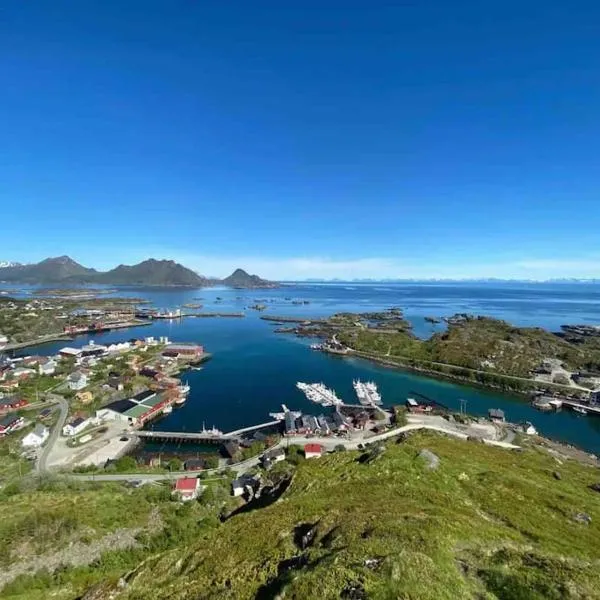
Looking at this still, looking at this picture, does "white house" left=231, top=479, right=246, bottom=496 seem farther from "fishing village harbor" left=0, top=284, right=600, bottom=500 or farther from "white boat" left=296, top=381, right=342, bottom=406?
"white boat" left=296, top=381, right=342, bottom=406

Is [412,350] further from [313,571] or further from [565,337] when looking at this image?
[313,571]

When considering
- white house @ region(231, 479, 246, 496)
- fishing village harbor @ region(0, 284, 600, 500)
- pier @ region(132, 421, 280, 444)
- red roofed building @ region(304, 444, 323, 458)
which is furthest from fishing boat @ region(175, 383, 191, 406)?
white house @ region(231, 479, 246, 496)

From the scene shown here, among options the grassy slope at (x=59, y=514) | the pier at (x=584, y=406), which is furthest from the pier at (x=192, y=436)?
the pier at (x=584, y=406)

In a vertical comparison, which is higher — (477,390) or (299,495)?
(299,495)

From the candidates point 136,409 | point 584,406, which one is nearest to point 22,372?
point 136,409

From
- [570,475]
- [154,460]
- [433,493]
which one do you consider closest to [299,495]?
[433,493]

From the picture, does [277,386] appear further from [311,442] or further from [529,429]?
[529,429]

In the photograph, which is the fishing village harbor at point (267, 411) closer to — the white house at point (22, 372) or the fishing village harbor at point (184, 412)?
the fishing village harbor at point (184, 412)

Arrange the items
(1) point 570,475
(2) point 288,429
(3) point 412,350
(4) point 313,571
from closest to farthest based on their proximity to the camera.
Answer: (4) point 313,571 < (1) point 570,475 < (2) point 288,429 < (3) point 412,350
